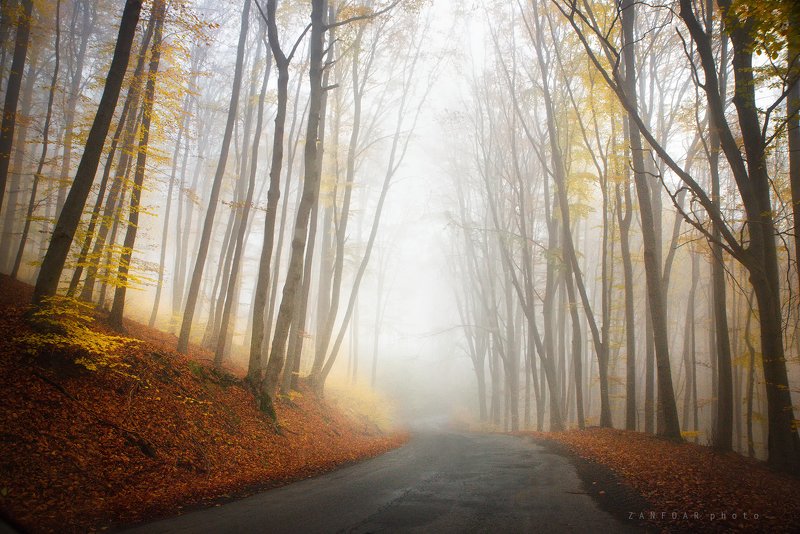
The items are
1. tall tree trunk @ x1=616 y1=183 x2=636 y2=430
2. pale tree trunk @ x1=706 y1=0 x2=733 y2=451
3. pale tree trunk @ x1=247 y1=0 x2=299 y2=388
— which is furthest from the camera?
tall tree trunk @ x1=616 y1=183 x2=636 y2=430

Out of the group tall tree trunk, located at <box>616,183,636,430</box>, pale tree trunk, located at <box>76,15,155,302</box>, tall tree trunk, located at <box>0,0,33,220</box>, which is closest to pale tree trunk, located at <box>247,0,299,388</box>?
pale tree trunk, located at <box>76,15,155,302</box>

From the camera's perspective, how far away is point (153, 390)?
21.9 feet

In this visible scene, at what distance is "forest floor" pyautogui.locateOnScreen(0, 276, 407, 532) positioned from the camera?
3967 mm

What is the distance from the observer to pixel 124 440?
17.3 feet

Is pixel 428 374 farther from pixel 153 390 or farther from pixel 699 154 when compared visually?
pixel 153 390

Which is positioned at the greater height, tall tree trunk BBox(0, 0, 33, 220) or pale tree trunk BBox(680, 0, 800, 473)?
tall tree trunk BBox(0, 0, 33, 220)

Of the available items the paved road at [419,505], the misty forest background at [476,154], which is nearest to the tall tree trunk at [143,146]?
the misty forest background at [476,154]

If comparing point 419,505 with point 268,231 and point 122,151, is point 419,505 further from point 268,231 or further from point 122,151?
point 122,151

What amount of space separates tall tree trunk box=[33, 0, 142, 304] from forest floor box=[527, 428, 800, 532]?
8.78 metres

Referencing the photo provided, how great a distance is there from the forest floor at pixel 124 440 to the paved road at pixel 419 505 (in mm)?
646

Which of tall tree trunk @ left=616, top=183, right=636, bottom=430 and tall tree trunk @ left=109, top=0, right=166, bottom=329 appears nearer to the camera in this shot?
tall tree trunk @ left=109, top=0, right=166, bottom=329

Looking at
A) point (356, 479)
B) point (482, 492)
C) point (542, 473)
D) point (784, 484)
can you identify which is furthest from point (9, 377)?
point (784, 484)

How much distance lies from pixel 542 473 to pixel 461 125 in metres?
15.2

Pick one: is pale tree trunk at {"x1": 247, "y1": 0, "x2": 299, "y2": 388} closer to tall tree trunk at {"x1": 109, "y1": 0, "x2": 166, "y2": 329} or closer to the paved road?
tall tree trunk at {"x1": 109, "y1": 0, "x2": 166, "y2": 329}
